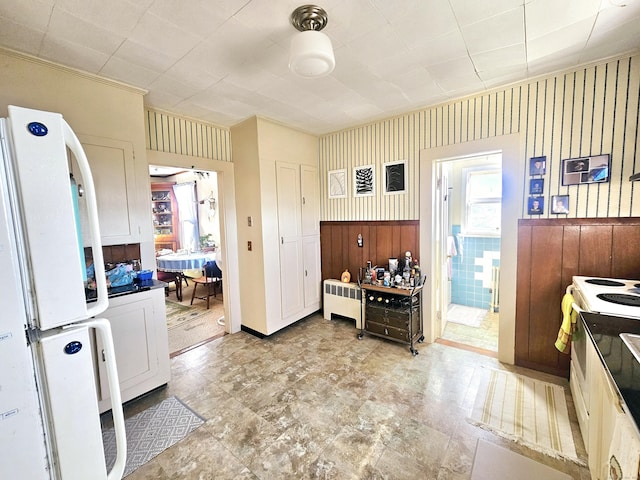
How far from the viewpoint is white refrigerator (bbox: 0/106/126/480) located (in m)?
0.75

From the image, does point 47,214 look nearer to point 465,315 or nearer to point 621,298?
point 621,298

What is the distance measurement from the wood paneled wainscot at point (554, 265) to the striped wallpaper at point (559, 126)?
4.7 inches

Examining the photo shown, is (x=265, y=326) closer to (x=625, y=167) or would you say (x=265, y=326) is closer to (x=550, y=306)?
(x=550, y=306)

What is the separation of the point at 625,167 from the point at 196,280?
17.4ft

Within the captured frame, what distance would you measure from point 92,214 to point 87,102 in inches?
71.1

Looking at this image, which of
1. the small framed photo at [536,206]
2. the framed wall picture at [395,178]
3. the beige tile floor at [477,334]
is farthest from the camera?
the framed wall picture at [395,178]

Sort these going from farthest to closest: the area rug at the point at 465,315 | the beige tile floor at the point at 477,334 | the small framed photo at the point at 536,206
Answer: the area rug at the point at 465,315
the beige tile floor at the point at 477,334
the small framed photo at the point at 536,206

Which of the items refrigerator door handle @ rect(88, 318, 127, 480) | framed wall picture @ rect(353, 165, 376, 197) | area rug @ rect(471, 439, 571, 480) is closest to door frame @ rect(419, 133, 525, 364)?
framed wall picture @ rect(353, 165, 376, 197)

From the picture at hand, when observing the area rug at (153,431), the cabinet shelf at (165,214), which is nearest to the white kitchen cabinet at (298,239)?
the area rug at (153,431)

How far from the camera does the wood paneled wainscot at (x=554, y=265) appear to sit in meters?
Result: 2.08

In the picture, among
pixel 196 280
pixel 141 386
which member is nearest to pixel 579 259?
pixel 141 386

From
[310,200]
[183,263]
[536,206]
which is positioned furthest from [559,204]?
[183,263]

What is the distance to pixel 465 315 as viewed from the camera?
386 centimetres

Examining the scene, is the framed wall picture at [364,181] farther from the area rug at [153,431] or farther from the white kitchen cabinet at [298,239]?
the area rug at [153,431]
